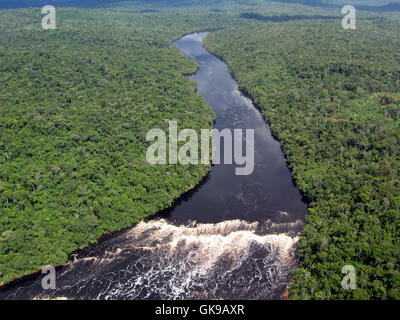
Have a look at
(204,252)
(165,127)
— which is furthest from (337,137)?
(204,252)

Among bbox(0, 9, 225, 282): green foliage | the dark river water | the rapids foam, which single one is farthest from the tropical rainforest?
the rapids foam

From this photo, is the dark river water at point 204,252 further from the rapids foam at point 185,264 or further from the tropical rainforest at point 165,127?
the tropical rainforest at point 165,127

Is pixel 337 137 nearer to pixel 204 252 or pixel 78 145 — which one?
pixel 204 252

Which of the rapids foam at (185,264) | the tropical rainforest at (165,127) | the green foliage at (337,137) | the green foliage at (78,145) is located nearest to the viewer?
the green foliage at (337,137)

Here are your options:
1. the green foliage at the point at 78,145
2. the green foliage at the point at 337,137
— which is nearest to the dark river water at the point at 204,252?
the green foliage at the point at 78,145

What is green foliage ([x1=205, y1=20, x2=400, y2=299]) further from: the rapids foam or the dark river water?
the rapids foam

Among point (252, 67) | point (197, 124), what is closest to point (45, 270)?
point (197, 124)
